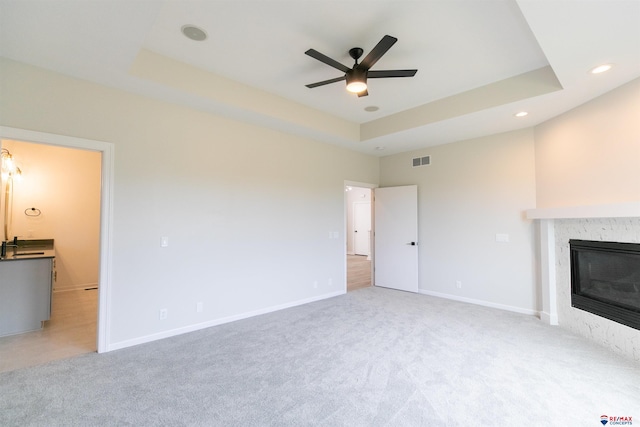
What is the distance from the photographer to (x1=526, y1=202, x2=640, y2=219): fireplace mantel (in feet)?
8.71

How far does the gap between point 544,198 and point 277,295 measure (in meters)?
4.09

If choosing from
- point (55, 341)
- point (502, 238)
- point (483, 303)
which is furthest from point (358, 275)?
point (55, 341)

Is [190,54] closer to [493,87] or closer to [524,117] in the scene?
[493,87]

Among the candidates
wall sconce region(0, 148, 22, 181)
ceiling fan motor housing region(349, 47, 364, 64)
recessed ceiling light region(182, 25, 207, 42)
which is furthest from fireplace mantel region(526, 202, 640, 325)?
wall sconce region(0, 148, 22, 181)

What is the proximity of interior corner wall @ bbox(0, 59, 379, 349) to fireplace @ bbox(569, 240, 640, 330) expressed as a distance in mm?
3486

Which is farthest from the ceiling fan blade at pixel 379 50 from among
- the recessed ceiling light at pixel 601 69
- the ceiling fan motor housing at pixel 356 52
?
the recessed ceiling light at pixel 601 69

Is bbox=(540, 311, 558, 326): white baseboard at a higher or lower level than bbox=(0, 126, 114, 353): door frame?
lower

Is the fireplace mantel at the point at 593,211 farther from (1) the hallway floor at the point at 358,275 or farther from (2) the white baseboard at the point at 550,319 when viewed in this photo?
(1) the hallway floor at the point at 358,275

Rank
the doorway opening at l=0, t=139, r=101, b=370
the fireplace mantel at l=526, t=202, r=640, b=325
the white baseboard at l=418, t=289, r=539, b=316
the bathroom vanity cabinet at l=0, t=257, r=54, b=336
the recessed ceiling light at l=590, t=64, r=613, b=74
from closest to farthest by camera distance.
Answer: the recessed ceiling light at l=590, t=64, r=613, b=74
the bathroom vanity cabinet at l=0, t=257, r=54, b=336
the fireplace mantel at l=526, t=202, r=640, b=325
the white baseboard at l=418, t=289, r=539, b=316
the doorway opening at l=0, t=139, r=101, b=370

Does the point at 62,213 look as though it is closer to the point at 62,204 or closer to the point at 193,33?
the point at 62,204

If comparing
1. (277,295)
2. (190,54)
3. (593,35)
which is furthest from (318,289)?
(593,35)

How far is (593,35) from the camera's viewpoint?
2.18m

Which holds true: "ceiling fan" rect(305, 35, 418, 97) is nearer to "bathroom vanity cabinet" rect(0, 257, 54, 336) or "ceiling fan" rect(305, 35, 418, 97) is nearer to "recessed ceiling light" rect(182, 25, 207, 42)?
"recessed ceiling light" rect(182, 25, 207, 42)

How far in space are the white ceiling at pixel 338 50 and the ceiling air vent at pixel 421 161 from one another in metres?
1.28
